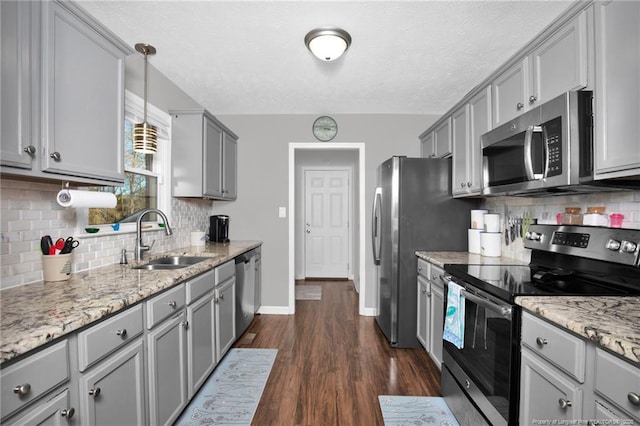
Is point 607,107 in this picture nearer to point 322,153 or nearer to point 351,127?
point 351,127

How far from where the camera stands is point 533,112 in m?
1.63

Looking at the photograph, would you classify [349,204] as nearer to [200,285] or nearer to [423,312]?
[423,312]

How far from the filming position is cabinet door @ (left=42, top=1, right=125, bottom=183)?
121 centimetres

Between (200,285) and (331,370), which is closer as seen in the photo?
(200,285)

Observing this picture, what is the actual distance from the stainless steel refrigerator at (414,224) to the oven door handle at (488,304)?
1044 millimetres

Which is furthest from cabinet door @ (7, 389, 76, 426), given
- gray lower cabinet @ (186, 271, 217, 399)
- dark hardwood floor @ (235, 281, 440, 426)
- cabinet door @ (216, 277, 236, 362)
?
cabinet door @ (216, 277, 236, 362)

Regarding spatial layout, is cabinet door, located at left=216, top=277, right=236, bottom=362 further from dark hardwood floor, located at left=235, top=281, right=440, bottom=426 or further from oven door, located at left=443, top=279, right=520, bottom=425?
oven door, located at left=443, top=279, right=520, bottom=425

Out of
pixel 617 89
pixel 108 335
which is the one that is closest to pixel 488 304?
pixel 617 89

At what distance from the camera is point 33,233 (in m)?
1.44

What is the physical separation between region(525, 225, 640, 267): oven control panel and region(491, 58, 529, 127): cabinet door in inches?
29.4

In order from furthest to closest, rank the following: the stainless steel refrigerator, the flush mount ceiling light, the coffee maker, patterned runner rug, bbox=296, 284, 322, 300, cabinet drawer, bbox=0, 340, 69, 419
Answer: patterned runner rug, bbox=296, 284, 322, 300 → the coffee maker → the stainless steel refrigerator → the flush mount ceiling light → cabinet drawer, bbox=0, 340, 69, 419

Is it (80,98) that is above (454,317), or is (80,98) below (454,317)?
above

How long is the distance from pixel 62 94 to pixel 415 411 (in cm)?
255

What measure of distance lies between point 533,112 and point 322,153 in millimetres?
3620
